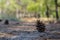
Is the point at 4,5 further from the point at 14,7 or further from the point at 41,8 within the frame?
the point at 41,8

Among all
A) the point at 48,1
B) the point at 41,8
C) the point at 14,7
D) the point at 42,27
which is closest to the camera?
the point at 42,27

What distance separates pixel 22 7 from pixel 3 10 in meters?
5.12

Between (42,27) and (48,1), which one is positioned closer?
(42,27)

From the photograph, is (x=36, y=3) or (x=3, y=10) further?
(x=3, y=10)

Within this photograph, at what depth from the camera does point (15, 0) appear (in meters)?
59.0

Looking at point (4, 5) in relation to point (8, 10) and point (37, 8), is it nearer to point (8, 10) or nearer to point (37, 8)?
point (8, 10)

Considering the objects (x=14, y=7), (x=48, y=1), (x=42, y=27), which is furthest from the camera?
(x=14, y=7)

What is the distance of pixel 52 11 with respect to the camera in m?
45.7

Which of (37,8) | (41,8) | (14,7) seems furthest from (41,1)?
(14,7)

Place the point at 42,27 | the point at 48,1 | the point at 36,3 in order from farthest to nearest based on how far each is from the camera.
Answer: the point at 36,3, the point at 48,1, the point at 42,27

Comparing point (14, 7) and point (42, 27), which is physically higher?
point (14, 7)

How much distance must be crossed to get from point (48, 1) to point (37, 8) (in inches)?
281

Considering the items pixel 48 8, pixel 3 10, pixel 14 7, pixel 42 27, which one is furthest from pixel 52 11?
pixel 42 27

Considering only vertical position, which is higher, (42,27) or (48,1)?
(48,1)
